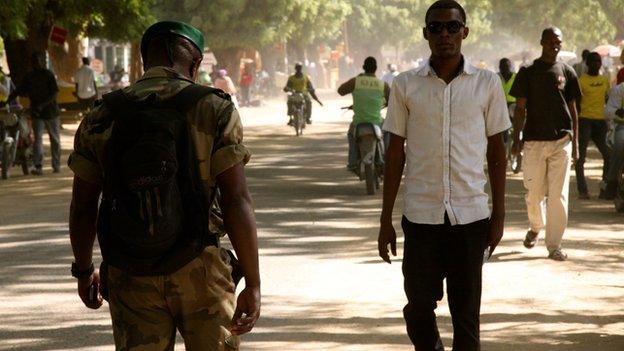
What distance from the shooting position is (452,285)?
566 centimetres

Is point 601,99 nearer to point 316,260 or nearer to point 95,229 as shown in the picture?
point 316,260

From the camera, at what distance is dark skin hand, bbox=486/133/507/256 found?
5695mm

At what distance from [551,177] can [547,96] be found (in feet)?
2.04

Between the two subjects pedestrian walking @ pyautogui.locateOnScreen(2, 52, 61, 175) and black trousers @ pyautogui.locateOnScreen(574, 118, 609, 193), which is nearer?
black trousers @ pyautogui.locateOnScreen(574, 118, 609, 193)

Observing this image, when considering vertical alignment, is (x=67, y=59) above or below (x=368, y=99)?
below

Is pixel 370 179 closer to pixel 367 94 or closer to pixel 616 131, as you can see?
pixel 367 94

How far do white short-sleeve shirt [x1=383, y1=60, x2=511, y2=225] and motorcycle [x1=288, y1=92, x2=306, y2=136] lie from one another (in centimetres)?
2664

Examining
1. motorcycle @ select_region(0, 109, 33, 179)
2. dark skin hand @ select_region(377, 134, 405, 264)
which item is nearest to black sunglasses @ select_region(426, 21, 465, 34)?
dark skin hand @ select_region(377, 134, 405, 264)

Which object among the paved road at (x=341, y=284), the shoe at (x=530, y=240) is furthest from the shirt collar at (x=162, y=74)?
the shoe at (x=530, y=240)

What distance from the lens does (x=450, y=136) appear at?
5.64m

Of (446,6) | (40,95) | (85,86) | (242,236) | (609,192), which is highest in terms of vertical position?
(446,6)

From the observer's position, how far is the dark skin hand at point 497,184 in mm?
5695

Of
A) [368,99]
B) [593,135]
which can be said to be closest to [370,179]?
[368,99]

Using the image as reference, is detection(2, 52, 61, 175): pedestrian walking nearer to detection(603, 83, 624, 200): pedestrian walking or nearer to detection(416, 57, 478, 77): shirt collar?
detection(603, 83, 624, 200): pedestrian walking
